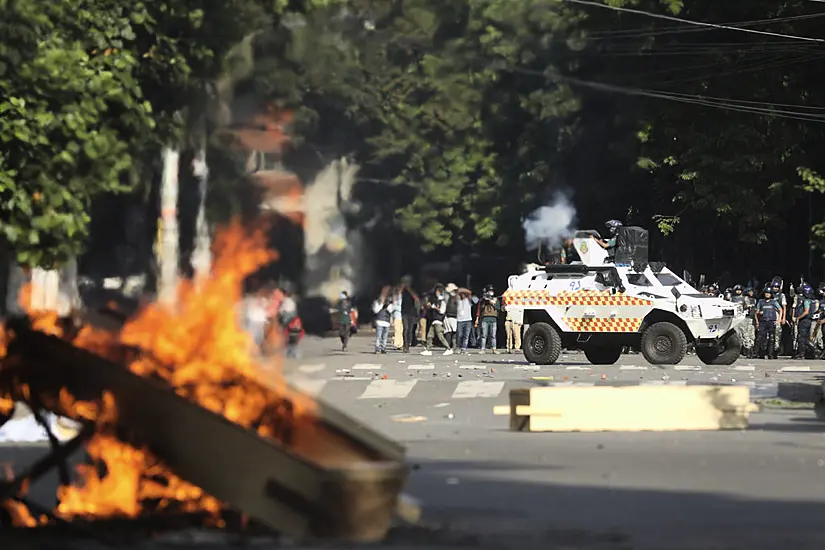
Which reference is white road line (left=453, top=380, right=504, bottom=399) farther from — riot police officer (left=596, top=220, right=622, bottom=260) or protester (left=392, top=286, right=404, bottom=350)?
protester (left=392, top=286, right=404, bottom=350)

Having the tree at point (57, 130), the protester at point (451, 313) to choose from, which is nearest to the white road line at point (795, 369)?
the protester at point (451, 313)

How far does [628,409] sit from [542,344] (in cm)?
1655

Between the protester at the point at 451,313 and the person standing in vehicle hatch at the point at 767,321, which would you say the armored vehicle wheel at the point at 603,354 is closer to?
the person standing in vehicle hatch at the point at 767,321

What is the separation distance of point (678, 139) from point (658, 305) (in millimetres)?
13950

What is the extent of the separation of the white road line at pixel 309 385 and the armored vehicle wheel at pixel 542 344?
25.1 meters

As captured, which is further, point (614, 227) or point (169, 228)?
point (614, 227)

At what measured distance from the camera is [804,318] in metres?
41.0

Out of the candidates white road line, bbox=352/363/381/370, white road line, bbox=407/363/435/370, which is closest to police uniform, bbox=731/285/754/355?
white road line, bbox=407/363/435/370

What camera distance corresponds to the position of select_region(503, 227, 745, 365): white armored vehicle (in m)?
36.2

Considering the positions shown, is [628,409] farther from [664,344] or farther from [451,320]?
[451,320]

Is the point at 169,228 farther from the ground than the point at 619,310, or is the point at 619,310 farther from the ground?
the point at 169,228

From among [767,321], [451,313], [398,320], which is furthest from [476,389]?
[398,320]

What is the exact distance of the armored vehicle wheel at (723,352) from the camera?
121 ft

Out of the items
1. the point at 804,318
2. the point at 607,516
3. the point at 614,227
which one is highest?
the point at 614,227
